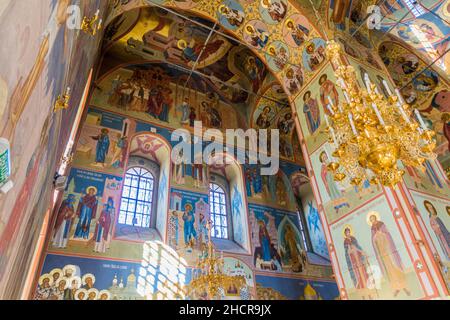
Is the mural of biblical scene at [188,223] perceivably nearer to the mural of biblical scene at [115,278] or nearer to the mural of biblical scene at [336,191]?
the mural of biblical scene at [115,278]

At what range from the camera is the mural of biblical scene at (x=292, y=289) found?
9.32 m

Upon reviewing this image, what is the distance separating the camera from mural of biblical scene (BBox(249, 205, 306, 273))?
10.1m

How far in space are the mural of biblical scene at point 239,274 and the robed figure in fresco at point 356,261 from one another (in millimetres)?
3414

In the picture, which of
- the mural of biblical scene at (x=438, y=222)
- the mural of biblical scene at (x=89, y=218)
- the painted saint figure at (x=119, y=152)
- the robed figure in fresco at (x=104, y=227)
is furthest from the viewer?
the painted saint figure at (x=119, y=152)

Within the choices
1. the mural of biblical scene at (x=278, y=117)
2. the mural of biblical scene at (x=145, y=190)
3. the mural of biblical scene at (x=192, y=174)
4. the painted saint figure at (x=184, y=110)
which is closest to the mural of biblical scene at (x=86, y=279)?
the mural of biblical scene at (x=145, y=190)

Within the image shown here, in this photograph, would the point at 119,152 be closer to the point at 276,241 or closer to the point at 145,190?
the point at 145,190

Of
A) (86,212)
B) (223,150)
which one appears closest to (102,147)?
(86,212)

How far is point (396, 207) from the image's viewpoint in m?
6.07

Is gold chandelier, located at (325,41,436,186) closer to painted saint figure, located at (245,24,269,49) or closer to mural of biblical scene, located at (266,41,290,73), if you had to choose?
mural of biblical scene, located at (266,41,290,73)

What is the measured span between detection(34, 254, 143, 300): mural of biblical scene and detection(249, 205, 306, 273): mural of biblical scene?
4103 mm

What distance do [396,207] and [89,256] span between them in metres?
7.31

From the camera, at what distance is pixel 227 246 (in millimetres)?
9945
